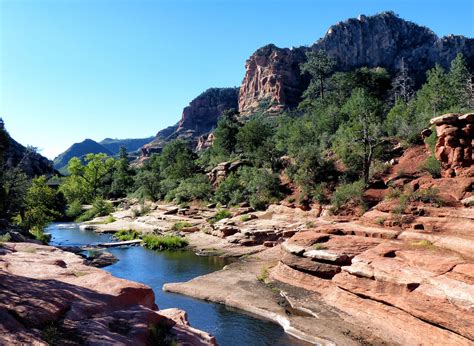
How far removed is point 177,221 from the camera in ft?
152

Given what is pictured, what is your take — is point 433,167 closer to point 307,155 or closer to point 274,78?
point 307,155

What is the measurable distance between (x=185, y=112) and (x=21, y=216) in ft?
542

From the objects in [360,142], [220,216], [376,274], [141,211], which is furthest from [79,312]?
[141,211]

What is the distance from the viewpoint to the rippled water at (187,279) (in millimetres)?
16891

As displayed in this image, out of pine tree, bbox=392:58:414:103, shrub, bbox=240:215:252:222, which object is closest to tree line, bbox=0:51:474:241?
shrub, bbox=240:215:252:222

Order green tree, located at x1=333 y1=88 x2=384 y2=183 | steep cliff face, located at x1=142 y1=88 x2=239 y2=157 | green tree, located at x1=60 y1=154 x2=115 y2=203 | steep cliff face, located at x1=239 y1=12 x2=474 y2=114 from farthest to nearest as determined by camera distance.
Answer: steep cliff face, located at x1=142 y1=88 x2=239 y2=157
steep cliff face, located at x1=239 y1=12 x2=474 y2=114
green tree, located at x1=60 y1=154 x2=115 y2=203
green tree, located at x1=333 y1=88 x2=384 y2=183

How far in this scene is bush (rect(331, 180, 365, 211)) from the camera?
31984 mm

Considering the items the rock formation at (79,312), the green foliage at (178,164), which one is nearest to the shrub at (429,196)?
the rock formation at (79,312)

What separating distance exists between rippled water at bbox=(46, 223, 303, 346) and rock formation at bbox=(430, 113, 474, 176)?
18.7 m

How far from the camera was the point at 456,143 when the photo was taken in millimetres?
28234

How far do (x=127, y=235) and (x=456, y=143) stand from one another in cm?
3319

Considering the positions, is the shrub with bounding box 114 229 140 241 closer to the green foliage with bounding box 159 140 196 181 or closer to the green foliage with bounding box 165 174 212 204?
the green foliage with bounding box 165 174 212 204

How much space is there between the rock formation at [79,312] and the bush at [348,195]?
22.2m

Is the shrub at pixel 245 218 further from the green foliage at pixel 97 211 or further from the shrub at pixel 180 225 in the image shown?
the green foliage at pixel 97 211
